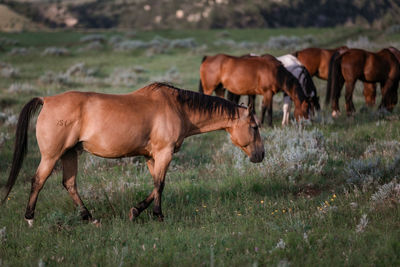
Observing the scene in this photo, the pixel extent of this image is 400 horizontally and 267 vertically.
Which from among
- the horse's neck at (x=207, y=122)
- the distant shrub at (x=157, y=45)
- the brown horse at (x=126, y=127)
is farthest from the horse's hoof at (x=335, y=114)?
the distant shrub at (x=157, y=45)

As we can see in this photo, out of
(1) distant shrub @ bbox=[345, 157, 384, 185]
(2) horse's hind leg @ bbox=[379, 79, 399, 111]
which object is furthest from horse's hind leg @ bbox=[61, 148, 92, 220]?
(2) horse's hind leg @ bbox=[379, 79, 399, 111]

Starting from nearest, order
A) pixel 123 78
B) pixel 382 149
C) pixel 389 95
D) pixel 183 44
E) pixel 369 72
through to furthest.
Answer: pixel 382 149 → pixel 369 72 → pixel 389 95 → pixel 123 78 → pixel 183 44

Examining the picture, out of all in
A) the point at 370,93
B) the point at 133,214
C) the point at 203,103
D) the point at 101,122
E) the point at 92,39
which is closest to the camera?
the point at 101,122

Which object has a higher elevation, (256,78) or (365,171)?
(256,78)

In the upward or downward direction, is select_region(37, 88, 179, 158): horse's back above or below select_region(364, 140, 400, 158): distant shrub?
above

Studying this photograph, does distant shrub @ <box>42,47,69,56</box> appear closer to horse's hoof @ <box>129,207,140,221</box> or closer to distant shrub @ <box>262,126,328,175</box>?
distant shrub @ <box>262,126,328,175</box>

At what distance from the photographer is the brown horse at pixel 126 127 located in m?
4.98

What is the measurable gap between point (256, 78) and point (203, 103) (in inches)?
240

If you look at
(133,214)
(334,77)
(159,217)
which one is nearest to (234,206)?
(159,217)

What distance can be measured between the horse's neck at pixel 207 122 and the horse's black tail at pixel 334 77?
7.30 metres

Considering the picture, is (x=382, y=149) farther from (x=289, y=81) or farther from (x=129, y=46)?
(x=129, y=46)

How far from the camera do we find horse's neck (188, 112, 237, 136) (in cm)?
578

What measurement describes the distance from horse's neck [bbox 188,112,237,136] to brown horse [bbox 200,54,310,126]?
5550mm

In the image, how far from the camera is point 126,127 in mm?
5141
